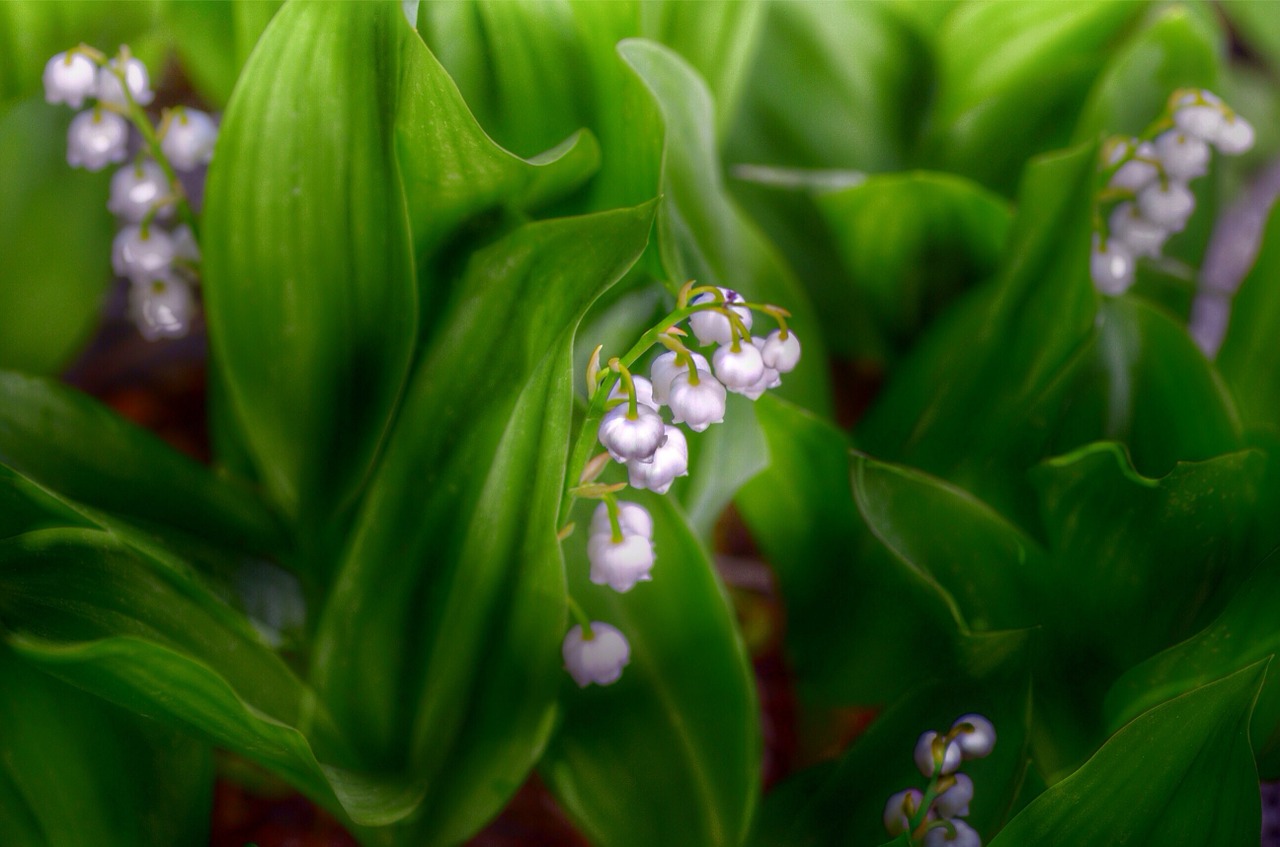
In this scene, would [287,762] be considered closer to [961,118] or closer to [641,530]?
[641,530]

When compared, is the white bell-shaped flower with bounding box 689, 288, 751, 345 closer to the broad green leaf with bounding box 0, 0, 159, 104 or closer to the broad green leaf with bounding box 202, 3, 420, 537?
the broad green leaf with bounding box 202, 3, 420, 537

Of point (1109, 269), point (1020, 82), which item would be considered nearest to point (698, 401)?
point (1109, 269)

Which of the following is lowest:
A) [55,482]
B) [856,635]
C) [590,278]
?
[856,635]

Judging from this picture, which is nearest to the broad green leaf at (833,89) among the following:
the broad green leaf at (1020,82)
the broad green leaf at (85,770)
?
the broad green leaf at (1020,82)

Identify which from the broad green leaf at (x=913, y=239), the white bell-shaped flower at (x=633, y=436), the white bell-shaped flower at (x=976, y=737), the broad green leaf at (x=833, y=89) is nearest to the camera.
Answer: the white bell-shaped flower at (x=633, y=436)

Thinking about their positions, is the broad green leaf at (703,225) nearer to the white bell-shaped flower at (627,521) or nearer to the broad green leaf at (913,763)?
the white bell-shaped flower at (627,521)

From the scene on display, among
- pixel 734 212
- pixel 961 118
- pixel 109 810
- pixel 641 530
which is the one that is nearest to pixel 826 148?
pixel 961 118
